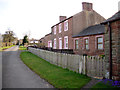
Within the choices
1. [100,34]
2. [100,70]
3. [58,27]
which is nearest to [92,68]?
[100,70]

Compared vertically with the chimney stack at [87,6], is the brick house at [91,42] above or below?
below

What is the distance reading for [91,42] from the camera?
17250 millimetres

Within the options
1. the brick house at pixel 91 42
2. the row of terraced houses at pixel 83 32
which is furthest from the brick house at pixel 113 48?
the row of terraced houses at pixel 83 32

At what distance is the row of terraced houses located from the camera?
16.7 m

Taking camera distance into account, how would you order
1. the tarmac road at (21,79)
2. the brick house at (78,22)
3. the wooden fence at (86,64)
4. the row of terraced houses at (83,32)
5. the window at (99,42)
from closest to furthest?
the tarmac road at (21,79) → the wooden fence at (86,64) → the window at (99,42) → the row of terraced houses at (83,32) → the brick house at (78,22)

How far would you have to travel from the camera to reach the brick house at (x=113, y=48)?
624cm

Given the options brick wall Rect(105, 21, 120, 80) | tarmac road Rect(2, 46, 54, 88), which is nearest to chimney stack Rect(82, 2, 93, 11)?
brick wall Rect(105, 21, 120, 80)

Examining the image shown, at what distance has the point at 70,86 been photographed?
18.2 ft

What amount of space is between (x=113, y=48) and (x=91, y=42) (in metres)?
10.9

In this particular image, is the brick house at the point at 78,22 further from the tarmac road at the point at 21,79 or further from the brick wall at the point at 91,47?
the tarmac road at the point at 21,79

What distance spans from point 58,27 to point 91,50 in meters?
12.0

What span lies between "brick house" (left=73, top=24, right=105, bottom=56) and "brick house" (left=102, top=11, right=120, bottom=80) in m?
9.07

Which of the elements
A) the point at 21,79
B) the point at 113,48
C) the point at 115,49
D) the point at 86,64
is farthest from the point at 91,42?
the point at 21,79

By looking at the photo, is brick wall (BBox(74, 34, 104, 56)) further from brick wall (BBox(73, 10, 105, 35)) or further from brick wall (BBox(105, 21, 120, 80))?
brick wall (BBox(105, 21, 120, 80))
